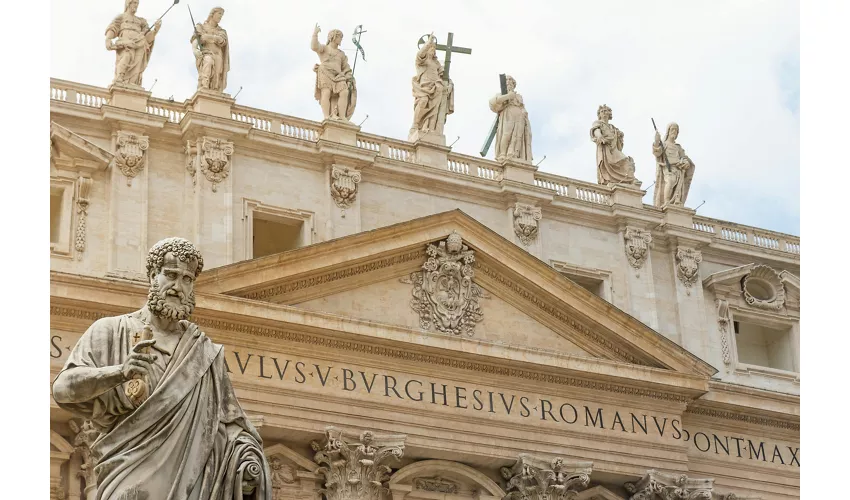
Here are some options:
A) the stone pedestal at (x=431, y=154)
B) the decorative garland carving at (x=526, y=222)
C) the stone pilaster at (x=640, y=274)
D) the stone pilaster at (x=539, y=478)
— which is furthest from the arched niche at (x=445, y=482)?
the stone pedestal at (x=431, y=154)

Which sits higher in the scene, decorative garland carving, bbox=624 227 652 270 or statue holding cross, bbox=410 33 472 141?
statue holding cross, bbox=410 33 472 141

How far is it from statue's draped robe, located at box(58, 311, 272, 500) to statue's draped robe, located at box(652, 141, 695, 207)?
24.9 meters

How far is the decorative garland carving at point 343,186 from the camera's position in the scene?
27.8 meters

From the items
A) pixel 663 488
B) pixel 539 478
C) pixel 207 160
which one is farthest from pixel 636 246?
pixel 207 160

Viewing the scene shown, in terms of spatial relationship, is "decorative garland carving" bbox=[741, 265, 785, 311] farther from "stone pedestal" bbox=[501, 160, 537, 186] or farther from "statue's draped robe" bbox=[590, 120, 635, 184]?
"stone pedestal" bbox=[501, 160, 537, 186]

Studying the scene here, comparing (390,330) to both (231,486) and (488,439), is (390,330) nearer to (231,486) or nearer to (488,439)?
(488,439)

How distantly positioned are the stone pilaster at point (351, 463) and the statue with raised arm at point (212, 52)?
599 centimetres

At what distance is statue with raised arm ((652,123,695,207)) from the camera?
31.9 metres

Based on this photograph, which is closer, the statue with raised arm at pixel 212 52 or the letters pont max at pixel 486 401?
the letters pont max at pixel 486 401

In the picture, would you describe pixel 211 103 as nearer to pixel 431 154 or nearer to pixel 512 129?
pixel 431 154

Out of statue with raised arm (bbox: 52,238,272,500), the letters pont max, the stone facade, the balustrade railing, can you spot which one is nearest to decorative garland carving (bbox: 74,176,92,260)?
the stone facade

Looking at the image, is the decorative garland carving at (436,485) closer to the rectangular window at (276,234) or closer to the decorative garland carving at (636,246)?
the rectangular window at (276,234)

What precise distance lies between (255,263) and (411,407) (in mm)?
3327
